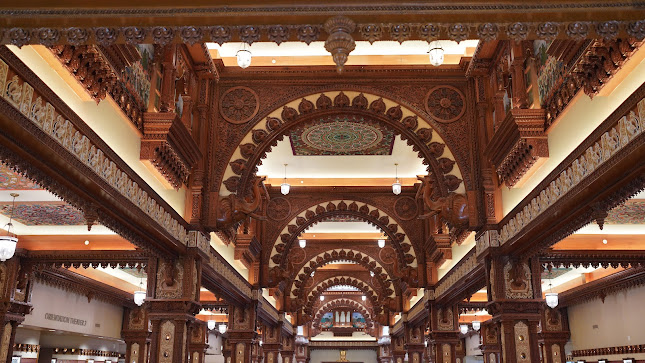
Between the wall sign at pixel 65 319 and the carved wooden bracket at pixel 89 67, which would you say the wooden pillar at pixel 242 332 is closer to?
the wall sign at pixel 65 319

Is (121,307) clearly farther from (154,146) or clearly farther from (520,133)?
(520,133)

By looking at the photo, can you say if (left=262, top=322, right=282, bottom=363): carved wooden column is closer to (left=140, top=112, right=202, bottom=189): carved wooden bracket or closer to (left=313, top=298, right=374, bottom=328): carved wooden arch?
(left=140, top=112, right=202, bottom=189): carved wooden bracket

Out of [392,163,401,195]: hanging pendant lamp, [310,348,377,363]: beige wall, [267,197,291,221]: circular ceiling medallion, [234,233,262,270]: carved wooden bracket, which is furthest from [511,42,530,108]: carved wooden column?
[310,348,377,363]: beige wall

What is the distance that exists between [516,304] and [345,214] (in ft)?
27.0

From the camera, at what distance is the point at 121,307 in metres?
17.5

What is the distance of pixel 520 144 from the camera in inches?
326

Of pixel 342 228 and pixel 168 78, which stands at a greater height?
pixel 342 228

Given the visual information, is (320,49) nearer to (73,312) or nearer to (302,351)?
(73,312)

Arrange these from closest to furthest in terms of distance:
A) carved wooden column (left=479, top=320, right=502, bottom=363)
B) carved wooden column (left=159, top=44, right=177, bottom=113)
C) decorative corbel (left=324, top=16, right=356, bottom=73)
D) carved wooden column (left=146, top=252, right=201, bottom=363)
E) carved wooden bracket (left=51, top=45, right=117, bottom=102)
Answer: decorative corbel (left=324, top=16, right=356, bottom=73) → carved wooden bracket (left=51, top=45, right=117, bottom=102) → carved wooden column (left=159, top=44, right=177, bottom=113) → carved wooden column (left=146, top=252, right=201, bottom=363) → carved wooden column (left=479, top=320, right=502, bottom=363)

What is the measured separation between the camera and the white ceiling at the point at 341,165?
48.5ft

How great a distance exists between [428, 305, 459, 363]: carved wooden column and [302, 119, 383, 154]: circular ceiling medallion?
14.3 feet

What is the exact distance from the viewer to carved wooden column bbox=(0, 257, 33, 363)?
9977mm

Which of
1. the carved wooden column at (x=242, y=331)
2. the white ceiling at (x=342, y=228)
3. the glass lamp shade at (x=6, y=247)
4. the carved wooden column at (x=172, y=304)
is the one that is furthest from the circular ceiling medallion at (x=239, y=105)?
the white ceiling at (x=342, y=228)

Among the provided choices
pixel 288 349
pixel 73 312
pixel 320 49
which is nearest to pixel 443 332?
pixel 320 49
